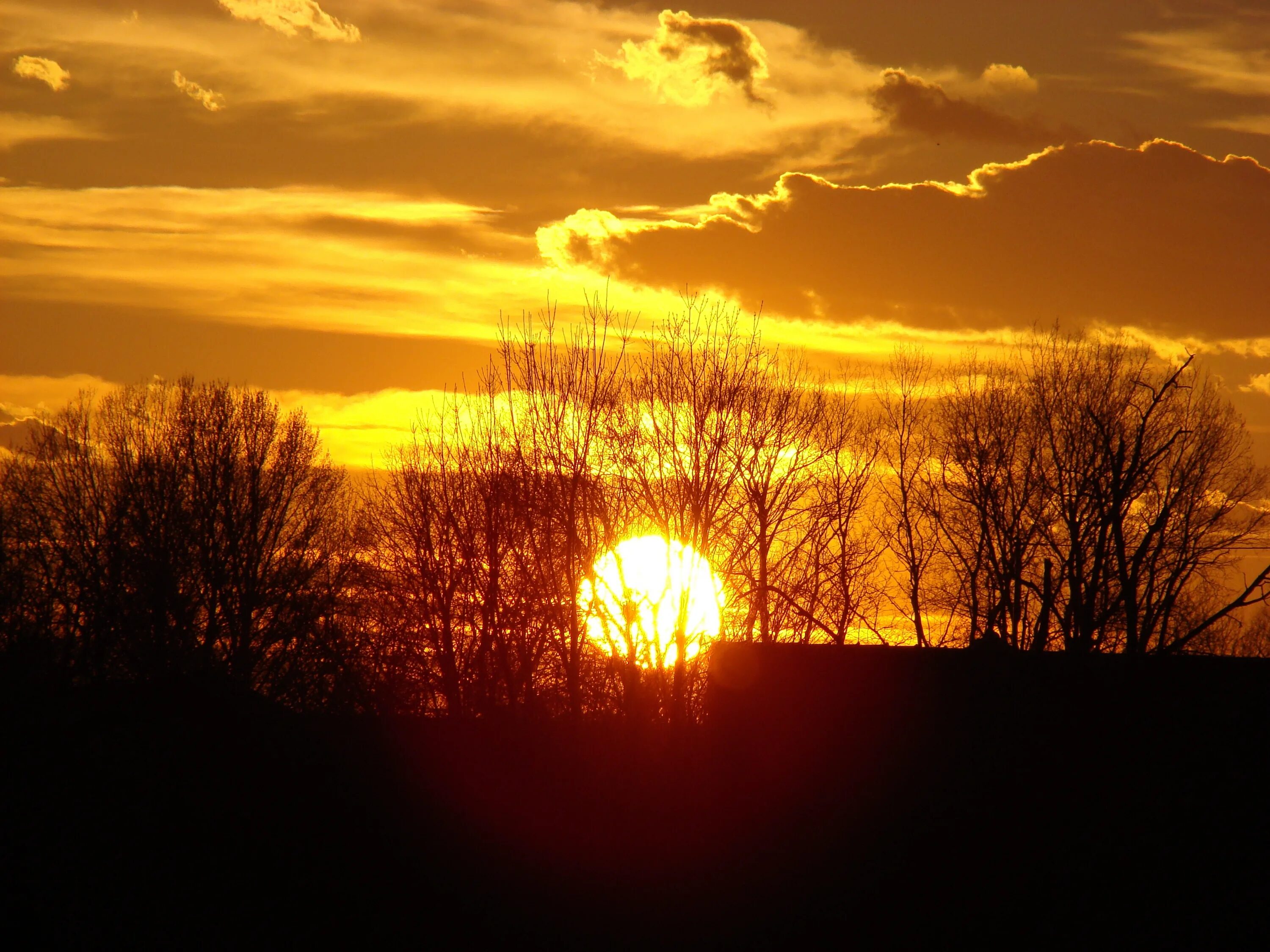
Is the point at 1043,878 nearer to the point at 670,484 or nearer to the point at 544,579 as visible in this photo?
the point at 670,484

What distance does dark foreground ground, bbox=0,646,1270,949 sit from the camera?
1452cm

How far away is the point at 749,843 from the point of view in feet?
57.8

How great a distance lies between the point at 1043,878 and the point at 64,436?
104ft

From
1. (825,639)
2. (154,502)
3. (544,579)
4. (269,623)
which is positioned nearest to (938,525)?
(825,639)

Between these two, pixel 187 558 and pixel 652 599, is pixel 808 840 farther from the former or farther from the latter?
pixel 187 558

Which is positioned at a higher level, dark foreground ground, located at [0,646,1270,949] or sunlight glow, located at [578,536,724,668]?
sunlight glow, located at [578,536,724,668]

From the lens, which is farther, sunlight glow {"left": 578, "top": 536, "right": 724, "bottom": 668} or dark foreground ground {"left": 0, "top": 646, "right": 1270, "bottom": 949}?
sunlight glow {"left": 578, "top": 536, "right": 724, "bottom": 668}

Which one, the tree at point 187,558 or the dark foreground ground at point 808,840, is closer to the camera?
the dark foreground ground at point 808,840

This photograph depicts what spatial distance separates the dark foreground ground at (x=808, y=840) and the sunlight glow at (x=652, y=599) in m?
1.83

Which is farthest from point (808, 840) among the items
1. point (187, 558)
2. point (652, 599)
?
point (187, 558)

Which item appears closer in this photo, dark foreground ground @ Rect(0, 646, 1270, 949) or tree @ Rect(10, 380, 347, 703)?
dark foreground ground @ Rect(0, 646, 1270, 949)

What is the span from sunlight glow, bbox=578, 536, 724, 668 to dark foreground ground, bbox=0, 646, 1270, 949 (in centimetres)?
183

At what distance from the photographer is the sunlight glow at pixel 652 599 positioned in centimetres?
2194

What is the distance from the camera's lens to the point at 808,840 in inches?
653
